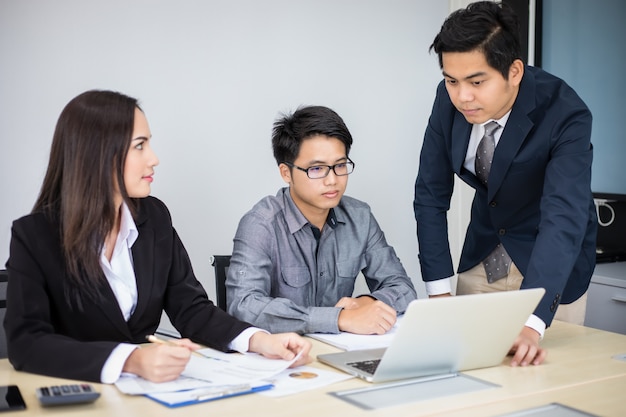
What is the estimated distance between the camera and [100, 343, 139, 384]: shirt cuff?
1.55 meters

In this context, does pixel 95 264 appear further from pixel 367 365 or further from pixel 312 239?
pixel 312 239

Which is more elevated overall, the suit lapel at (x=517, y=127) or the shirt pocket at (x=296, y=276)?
the suit lapel at (x=517, y=127)

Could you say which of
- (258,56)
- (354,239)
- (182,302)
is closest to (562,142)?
(354,239)

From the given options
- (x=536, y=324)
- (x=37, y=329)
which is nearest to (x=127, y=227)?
(x=37, y=329)

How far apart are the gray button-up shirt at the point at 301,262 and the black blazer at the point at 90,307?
0.60 feet

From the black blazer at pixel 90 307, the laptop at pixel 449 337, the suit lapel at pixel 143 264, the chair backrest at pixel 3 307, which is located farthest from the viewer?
the chair backrest at pixel 3 307

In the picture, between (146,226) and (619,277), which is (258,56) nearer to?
(146,226)

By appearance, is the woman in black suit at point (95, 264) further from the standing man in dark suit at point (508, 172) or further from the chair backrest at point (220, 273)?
the standing man in dark suit at point (508, 172)

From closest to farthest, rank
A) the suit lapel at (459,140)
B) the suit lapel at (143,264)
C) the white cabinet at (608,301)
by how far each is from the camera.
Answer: the suit lapel at (143,264)
the suit lapel at (459,140)
the white cabinet at (608,301)

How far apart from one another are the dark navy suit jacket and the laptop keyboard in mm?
461

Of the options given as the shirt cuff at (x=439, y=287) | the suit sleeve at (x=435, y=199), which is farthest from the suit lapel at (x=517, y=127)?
the shirt cuff at (x=439, y=287)

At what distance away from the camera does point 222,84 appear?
10.9 feet

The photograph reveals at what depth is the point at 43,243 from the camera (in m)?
1.78

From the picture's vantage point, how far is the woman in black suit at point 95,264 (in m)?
1.67
